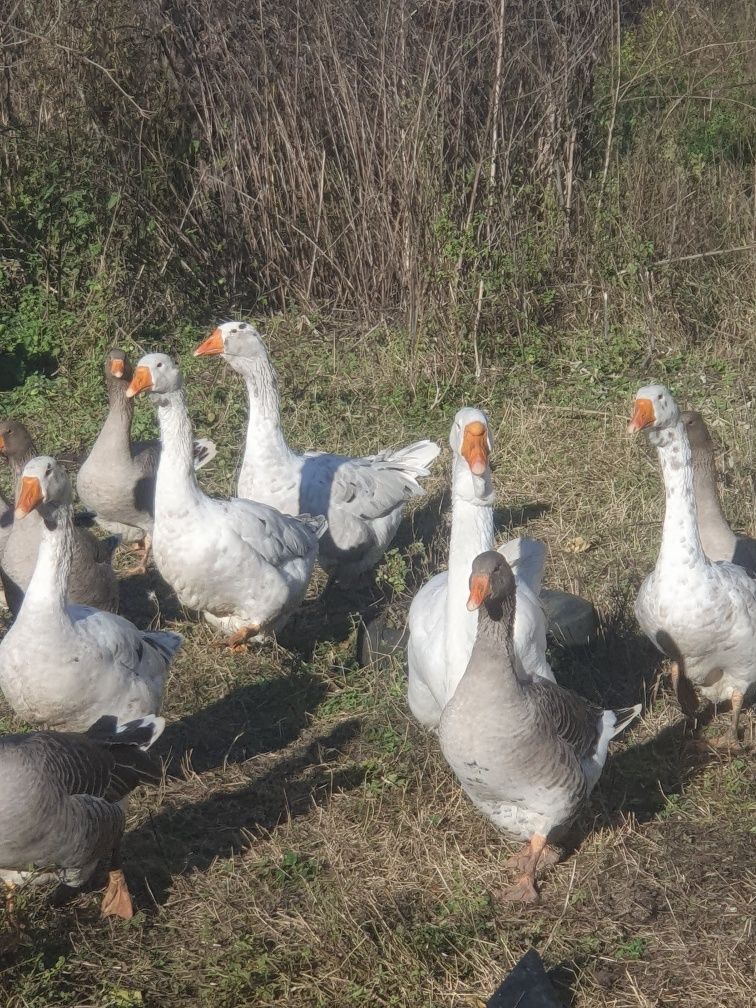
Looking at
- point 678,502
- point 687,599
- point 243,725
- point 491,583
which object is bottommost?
point 243,725

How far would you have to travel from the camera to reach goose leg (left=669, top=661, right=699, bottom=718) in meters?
4.84

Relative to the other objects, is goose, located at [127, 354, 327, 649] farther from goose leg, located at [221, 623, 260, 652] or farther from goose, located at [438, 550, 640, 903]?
goose, located at [438, 550, 640, 903]

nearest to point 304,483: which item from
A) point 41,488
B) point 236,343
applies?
point 236,343

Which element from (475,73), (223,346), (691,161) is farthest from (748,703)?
(691,161)

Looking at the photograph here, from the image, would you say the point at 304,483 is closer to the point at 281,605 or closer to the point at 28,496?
the point at 281,605

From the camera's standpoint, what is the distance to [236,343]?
21.1ft

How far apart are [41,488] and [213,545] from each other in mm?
991

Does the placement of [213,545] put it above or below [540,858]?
above

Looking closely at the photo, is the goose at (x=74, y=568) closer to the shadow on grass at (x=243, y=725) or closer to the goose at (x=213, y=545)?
the goose at (x=213, y=545)

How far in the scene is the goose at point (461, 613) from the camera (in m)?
4.29

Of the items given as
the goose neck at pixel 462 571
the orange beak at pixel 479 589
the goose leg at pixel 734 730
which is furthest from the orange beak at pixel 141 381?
the goose leg at pixel 734 730

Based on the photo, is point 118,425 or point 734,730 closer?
point 734,730

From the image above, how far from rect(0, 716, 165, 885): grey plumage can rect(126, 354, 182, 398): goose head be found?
7.00 feet

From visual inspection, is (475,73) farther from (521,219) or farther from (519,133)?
(521,219)
